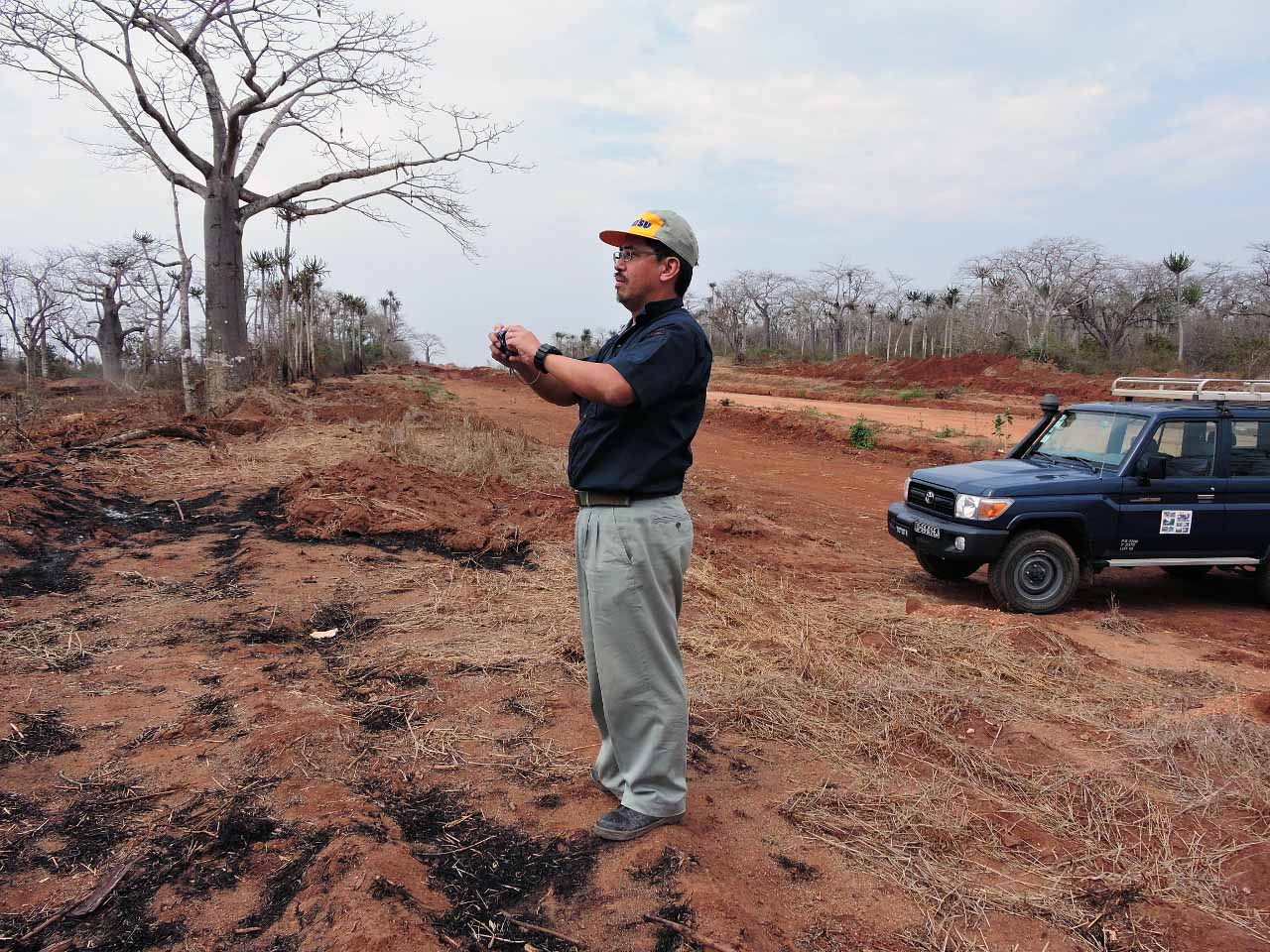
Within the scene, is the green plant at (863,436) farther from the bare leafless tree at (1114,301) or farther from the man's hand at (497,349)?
the bare leafless tree at (1114,301)

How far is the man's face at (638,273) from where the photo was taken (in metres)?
2.60

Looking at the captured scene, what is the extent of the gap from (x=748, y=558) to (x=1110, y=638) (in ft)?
9.58

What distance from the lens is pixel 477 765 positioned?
321 cm

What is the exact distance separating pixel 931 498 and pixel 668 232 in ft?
16.0

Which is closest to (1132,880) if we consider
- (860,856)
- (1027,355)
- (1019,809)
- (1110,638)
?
(1019,809)

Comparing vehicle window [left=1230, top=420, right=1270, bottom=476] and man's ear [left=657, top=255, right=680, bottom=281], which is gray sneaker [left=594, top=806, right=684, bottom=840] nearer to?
man's ear [left=657, top=255, right=680, bottom=281]

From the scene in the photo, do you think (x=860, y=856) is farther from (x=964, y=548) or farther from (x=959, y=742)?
(x=964, y=548)

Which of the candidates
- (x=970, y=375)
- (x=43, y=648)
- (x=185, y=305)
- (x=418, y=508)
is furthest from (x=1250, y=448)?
(x=970, y=375)

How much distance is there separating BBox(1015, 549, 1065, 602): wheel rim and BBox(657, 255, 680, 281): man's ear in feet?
15.8

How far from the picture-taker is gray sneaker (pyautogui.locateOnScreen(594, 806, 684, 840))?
8.71 ft

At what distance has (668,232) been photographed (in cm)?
256

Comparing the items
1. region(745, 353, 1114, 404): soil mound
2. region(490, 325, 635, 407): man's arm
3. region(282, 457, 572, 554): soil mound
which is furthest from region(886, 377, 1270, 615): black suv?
region(745, 353, 1114, 404): soil mound

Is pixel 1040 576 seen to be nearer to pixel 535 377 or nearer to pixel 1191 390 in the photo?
pixel 1191 390

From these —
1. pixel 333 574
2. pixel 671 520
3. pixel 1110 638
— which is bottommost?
pixel 1110 638
